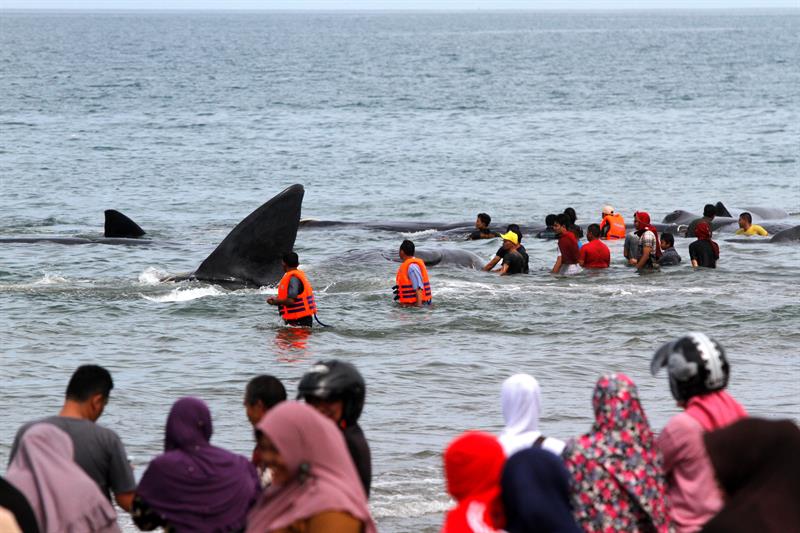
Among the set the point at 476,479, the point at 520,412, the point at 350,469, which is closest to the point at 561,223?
the point at 520,412

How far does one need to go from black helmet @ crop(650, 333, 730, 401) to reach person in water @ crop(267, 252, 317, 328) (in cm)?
1222

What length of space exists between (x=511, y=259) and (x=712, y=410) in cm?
1807

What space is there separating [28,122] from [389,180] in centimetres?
2883

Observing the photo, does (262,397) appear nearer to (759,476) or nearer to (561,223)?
(759,476)

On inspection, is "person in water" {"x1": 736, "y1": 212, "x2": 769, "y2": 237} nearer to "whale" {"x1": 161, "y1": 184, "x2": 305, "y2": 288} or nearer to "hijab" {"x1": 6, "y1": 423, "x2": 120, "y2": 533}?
"whale" {"x1": 161, "y1": 184, "x2": 305, "y2": 288}

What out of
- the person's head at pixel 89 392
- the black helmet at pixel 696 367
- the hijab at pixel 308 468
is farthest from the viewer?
the person's head at pixel 89 392

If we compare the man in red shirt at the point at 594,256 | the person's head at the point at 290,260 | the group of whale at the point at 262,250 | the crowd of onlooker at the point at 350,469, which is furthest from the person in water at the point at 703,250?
the crowd of onlooker at the point at 350,469

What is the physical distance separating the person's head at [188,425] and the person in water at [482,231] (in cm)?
2208

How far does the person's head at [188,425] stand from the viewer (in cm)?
642

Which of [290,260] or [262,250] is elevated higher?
[290,260]

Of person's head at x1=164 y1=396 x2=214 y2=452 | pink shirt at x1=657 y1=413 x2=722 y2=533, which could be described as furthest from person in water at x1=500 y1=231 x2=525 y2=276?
person's head at x1=164 y1=396 x2=214 y2=452

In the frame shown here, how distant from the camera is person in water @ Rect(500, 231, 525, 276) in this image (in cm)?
2450

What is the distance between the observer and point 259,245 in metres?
21.8

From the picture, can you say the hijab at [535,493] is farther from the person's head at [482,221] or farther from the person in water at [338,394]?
the person's head at [482,221]
